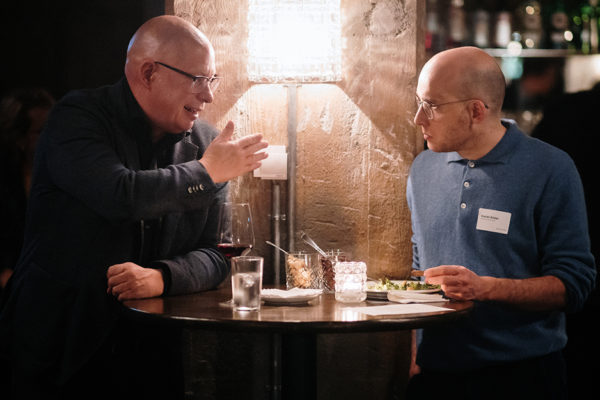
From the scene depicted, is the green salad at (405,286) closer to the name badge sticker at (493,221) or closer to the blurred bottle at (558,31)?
the name badge sticker at (493,221)

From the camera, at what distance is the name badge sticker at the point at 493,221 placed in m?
2.31

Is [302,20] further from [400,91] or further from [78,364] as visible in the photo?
[78,364]

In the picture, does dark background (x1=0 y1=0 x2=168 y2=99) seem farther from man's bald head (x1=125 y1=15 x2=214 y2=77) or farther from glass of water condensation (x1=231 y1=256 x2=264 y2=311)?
glass of water condensation (x1=231 y1=256 x2=264 y2=311)

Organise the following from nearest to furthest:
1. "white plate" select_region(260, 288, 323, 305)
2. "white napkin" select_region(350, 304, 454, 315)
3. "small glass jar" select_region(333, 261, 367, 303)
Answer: "white napkin" select_region(350, 304, 454, 315) < "white plate" select_region(260, 288, 323, 305) < "small glass jar" select_region(333, 261, 367, 303)

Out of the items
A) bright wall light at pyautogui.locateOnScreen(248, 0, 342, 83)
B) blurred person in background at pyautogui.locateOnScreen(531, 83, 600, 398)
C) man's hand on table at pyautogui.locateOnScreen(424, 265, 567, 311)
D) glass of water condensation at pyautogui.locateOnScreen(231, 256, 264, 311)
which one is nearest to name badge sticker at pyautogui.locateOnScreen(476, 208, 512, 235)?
man's hand on table at pyautogui.locateOnScreen(424, 265, 567, 311)

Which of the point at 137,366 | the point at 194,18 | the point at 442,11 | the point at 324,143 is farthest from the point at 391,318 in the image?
the point at 442,11

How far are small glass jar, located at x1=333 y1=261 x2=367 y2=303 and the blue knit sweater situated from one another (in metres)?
0.43

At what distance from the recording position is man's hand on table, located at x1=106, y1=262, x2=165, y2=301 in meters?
2.07

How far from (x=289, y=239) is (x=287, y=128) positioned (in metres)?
0.47

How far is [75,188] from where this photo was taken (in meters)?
2.12

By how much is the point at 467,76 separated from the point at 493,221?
54 cm

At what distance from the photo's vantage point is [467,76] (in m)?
2.42

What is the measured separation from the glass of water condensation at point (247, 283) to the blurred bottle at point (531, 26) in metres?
2.84

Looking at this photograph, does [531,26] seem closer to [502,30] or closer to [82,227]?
[502,30]
